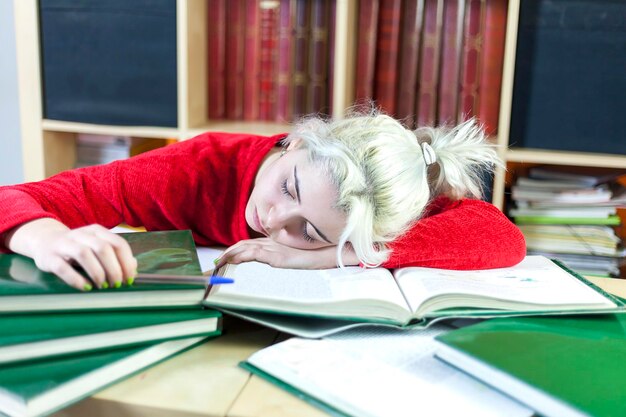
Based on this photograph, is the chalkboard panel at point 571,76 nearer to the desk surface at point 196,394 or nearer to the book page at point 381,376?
the book page at point 381,376

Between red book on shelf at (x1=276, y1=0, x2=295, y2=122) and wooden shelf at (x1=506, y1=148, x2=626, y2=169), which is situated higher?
red book on shelf at (x1=276, y1=0, x2=295, y2=122)

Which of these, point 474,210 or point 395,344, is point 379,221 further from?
point 395,344

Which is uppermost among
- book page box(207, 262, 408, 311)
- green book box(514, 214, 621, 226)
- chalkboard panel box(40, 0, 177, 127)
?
chalkboard panel box(40, 0, 177, 127)

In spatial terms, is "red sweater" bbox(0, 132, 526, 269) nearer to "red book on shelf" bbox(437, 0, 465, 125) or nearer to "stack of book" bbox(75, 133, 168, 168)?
"red book on shelf" bbox(437, 0, 465, 125)

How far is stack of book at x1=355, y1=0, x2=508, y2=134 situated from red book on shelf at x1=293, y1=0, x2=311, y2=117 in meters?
0.17

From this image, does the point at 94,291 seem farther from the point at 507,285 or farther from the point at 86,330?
the point at 507,285

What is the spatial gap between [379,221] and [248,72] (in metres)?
1.24

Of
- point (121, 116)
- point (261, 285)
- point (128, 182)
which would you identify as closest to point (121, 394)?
point (261, 285)

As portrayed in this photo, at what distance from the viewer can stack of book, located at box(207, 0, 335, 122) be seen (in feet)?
6.82

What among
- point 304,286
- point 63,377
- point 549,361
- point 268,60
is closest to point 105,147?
point 268,60

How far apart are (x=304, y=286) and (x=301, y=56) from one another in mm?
1411

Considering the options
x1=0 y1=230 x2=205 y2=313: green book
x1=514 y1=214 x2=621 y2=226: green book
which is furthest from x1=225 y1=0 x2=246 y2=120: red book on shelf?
x1=0 y1=230 x2=205 y2=313: green book

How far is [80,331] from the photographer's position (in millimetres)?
664

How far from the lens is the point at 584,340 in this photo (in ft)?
2.39
